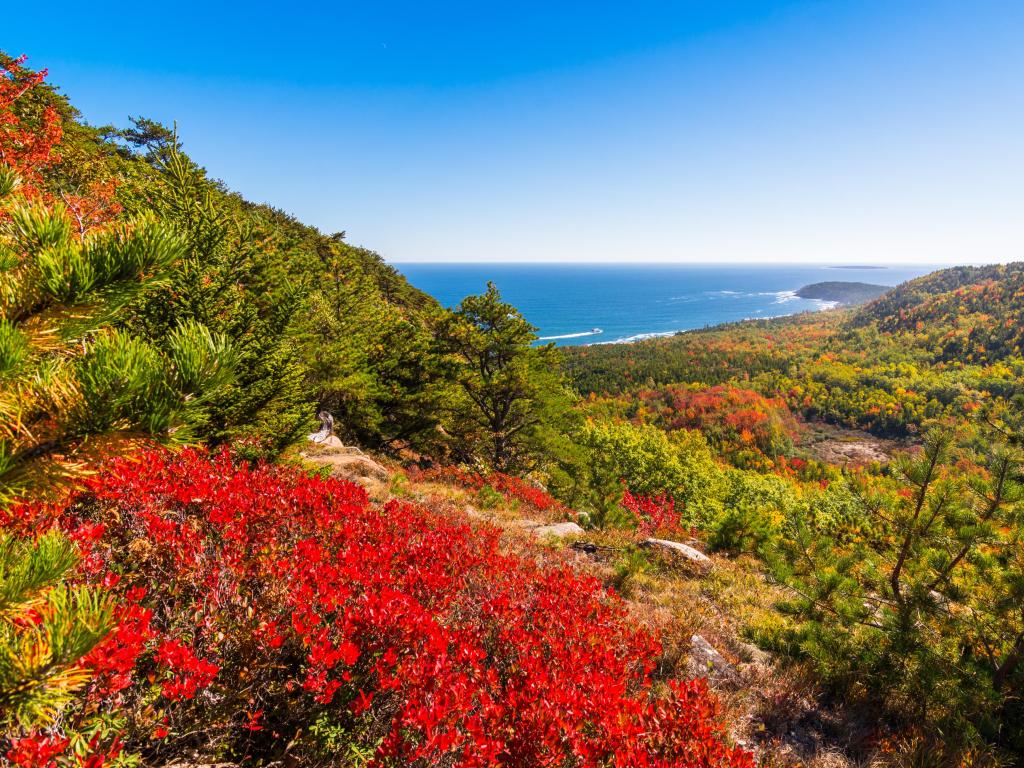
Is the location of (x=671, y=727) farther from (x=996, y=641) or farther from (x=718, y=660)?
(x=996, y=641)

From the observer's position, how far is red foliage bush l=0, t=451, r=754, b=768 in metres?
2.53

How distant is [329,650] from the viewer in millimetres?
2916

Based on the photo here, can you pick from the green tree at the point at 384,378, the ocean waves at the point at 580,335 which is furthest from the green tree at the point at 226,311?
the ocean waves at the point at 580,335

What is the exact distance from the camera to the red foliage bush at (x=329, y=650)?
253 centimetres

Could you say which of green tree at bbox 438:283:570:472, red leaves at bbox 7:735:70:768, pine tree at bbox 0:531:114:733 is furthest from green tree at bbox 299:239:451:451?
pine tree at bbox 0:531:114:733

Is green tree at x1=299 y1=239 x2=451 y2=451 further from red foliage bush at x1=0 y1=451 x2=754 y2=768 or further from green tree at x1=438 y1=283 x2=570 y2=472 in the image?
red foliage bush at x1=0 y1=451 x2=754 y2=768

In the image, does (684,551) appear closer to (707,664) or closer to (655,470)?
(707,664)

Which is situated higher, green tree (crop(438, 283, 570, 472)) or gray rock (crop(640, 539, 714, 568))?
green tree (crop(438, 283, 570, 472))

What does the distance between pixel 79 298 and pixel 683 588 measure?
8.71m

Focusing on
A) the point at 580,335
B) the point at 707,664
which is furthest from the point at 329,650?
the point at 580,335

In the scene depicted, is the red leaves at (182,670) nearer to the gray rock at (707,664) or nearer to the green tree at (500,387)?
the gray rock at (707,664)

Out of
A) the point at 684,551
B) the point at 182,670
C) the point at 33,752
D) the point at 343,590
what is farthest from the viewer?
the point at 684,551

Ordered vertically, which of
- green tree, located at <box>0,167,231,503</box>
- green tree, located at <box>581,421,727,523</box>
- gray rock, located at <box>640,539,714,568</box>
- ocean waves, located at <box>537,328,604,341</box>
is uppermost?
green tree, located at <box>0,167,231,503</box>

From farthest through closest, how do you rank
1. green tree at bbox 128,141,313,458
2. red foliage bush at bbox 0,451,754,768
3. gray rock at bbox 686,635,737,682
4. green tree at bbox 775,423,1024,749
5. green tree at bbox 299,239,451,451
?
green tree at bbox 299,239,451,451 < green tree at bbox 128,141,313,458 < gray rock at bbox 686,635,737,682 < green tree at bbox 775,423,1024,749 < red foliage bush at bbox 0,451,754,768
